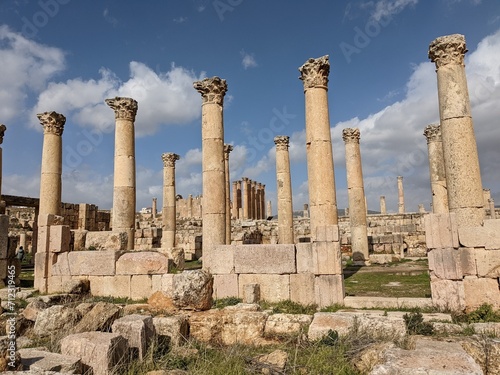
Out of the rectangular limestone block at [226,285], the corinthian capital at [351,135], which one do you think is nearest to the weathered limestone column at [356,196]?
the corinthian capital at [351,135]

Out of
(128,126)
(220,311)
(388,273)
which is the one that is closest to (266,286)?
(220,311)

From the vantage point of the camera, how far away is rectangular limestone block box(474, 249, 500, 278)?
858 centimetres

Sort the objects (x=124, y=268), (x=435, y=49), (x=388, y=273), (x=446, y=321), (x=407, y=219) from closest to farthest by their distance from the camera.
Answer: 1. (x=446, y=321)
2. (x=435, y=49)
3. (x=124, y=268)
4. (x=388, y=273)
5. (x=407, y=219)

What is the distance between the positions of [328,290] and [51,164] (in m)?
13.4

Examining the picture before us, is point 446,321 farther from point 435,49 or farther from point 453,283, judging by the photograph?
point 435,49

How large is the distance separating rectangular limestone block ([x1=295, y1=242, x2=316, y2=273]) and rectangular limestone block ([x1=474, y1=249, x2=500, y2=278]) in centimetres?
385

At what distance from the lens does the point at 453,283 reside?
881 centimetres

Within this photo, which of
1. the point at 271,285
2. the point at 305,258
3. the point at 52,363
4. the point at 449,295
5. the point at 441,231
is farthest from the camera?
the point at 271,285

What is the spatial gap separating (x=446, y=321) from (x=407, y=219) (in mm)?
32959

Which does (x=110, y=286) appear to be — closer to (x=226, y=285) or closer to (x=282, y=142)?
(x=226, y=285)

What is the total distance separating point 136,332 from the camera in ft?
20.8

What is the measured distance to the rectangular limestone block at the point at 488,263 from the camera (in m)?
8.58

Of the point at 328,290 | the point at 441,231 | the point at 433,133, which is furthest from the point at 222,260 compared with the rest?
the point at 433,133

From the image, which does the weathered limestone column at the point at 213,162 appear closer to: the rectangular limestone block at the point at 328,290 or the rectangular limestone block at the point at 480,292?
the rectangular limestone block at the point at 328,290
